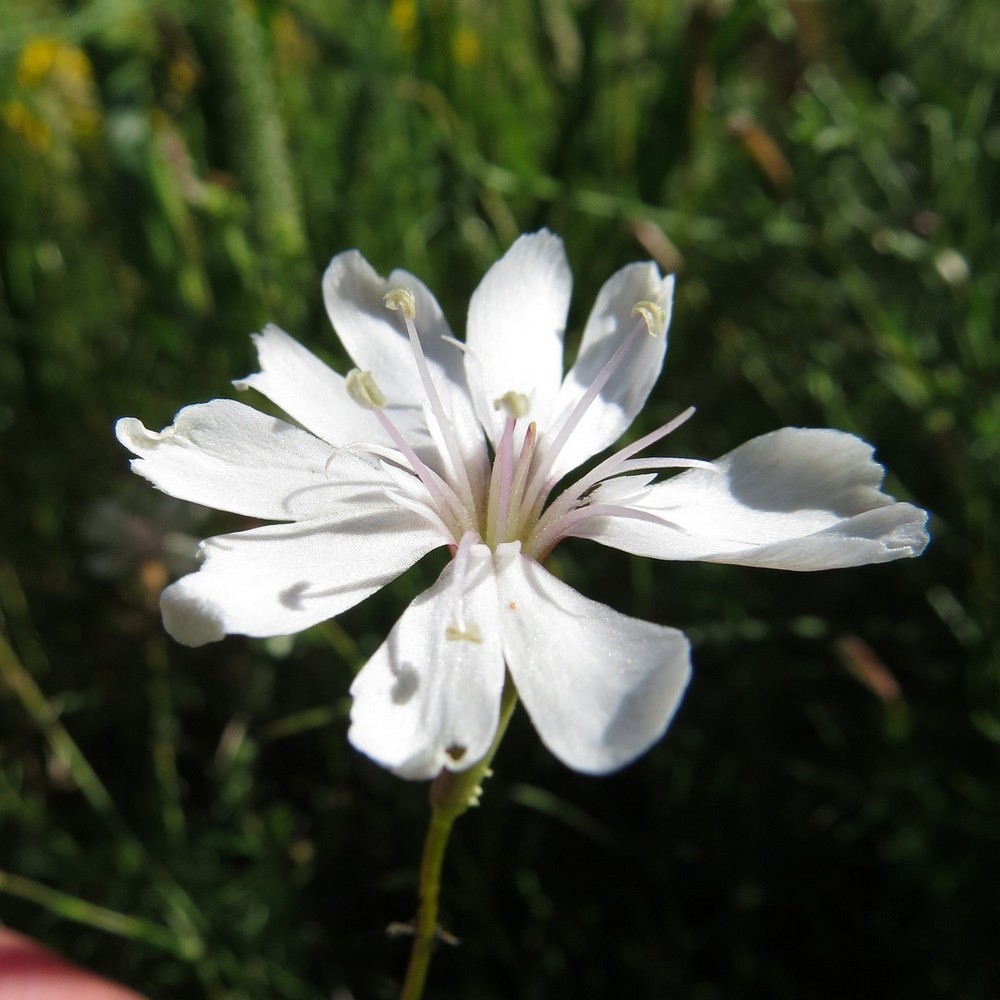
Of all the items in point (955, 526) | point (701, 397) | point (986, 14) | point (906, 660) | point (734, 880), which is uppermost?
point (986, 14)

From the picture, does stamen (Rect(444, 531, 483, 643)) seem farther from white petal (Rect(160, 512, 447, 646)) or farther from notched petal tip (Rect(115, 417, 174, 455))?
notched petal tip (Rect(115, 417, 174, 455))

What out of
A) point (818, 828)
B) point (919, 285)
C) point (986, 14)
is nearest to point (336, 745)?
point (818, 828)

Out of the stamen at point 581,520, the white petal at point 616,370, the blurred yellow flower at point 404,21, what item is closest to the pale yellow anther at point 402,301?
the white petal at point 616,370

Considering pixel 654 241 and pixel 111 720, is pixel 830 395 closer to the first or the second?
pixel 654 241

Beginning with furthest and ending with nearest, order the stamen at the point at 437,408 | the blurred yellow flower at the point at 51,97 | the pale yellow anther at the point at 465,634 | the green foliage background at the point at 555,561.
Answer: the blurred yellow flower at the point at 51,97, the green foliage background at the point at 555,561, the stamen at the point at 437,408, the pale yellow anther at the point at 465,634

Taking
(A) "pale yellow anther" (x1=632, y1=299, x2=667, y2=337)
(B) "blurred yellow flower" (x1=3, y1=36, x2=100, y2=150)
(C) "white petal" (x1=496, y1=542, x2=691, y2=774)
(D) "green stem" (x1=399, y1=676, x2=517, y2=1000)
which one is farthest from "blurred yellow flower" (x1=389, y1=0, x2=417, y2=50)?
(D) "green stem" (x1=399, y1=676, x2=517, y2=1000)

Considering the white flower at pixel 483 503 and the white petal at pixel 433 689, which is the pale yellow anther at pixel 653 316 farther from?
the white petal at pixel 433 689

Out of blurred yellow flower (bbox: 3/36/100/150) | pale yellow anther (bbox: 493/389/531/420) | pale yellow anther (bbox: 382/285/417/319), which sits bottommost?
pale yellow anther (bbox: 493/389/531/420)
